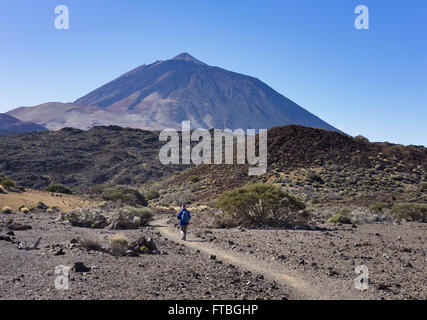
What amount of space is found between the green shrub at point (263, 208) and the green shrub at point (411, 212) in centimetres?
696

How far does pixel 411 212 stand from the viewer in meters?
20.2

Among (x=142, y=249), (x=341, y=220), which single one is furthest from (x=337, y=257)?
(x=341, y=220)

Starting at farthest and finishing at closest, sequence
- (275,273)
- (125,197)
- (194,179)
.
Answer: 1. (194,179)
2. (125,197)
3. (275,273)

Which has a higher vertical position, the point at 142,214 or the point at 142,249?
the point at 142,249

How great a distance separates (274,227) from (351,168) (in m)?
20.0

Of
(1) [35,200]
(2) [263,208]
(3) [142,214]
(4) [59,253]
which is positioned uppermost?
(4) [59,253]

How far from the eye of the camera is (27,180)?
50.9m

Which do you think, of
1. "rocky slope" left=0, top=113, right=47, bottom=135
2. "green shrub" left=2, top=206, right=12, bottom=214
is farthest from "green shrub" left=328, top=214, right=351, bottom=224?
"rocky slope" left=0, top=113, right=47, bottom=135

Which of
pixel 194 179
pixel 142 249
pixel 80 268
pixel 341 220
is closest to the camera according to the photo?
pixel 80 268

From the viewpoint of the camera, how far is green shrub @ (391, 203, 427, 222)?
19.9 metres

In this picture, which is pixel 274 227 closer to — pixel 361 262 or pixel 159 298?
pixel 361 262

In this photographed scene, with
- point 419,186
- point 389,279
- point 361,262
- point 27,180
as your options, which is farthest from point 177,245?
point 27,180

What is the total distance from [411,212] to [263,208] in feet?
30.6

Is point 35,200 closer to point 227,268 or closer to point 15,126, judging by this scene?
point 227,268
